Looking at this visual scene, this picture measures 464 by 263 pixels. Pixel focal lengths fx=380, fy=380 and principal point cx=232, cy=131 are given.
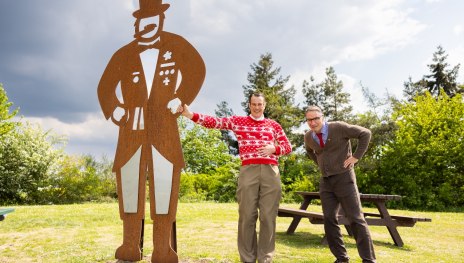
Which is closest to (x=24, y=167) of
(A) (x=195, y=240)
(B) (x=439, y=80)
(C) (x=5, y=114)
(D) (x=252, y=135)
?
(C) (x=5, y=114)

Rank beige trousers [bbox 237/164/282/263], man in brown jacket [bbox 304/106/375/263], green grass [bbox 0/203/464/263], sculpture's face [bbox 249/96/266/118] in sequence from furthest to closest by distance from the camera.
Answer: green grass [bbox 0/203/464/263] < man in brown jacket [bbox 304/106/375/263] < sculpture's face [bbox 249/96/266/118] < beige trousers [bbox 237/164/282/263]

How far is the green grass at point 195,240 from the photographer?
15.6 ft

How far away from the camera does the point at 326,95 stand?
2448 cm

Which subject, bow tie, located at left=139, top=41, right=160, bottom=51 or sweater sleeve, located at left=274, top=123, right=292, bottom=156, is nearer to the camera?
sweater sleeve, located at left=274, top=123, right=292, bottom=156

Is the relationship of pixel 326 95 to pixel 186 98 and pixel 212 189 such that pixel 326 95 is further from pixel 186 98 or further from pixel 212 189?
pixel 186 98

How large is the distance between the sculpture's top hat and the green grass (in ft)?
9.42

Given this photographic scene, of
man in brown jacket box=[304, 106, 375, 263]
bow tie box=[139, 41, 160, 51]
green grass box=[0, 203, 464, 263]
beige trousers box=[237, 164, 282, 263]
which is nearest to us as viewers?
beige trousers box=[237, 164, 282, 263]

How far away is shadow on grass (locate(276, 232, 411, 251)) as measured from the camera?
566 cm

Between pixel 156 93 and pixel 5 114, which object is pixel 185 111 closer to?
pixel 156 93

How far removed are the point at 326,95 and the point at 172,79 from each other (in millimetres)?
21407

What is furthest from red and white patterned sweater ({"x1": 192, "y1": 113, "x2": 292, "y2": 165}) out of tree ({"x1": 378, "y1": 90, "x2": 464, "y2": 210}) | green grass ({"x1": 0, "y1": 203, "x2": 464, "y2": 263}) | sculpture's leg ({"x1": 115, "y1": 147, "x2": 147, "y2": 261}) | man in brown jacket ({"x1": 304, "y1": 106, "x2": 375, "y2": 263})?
tree ({"x1": 378, "y1": 90, "x2": 464, "y2": 210})

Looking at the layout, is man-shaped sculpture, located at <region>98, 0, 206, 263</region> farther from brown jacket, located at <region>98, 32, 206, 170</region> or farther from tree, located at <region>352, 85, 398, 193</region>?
tree, located at <region>352, 85, 398, 193</region>

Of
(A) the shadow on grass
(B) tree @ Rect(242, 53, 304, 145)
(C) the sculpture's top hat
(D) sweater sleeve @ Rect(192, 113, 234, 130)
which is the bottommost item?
(A) the shadow on grass

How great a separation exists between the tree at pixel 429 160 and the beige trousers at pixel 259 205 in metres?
13.3
